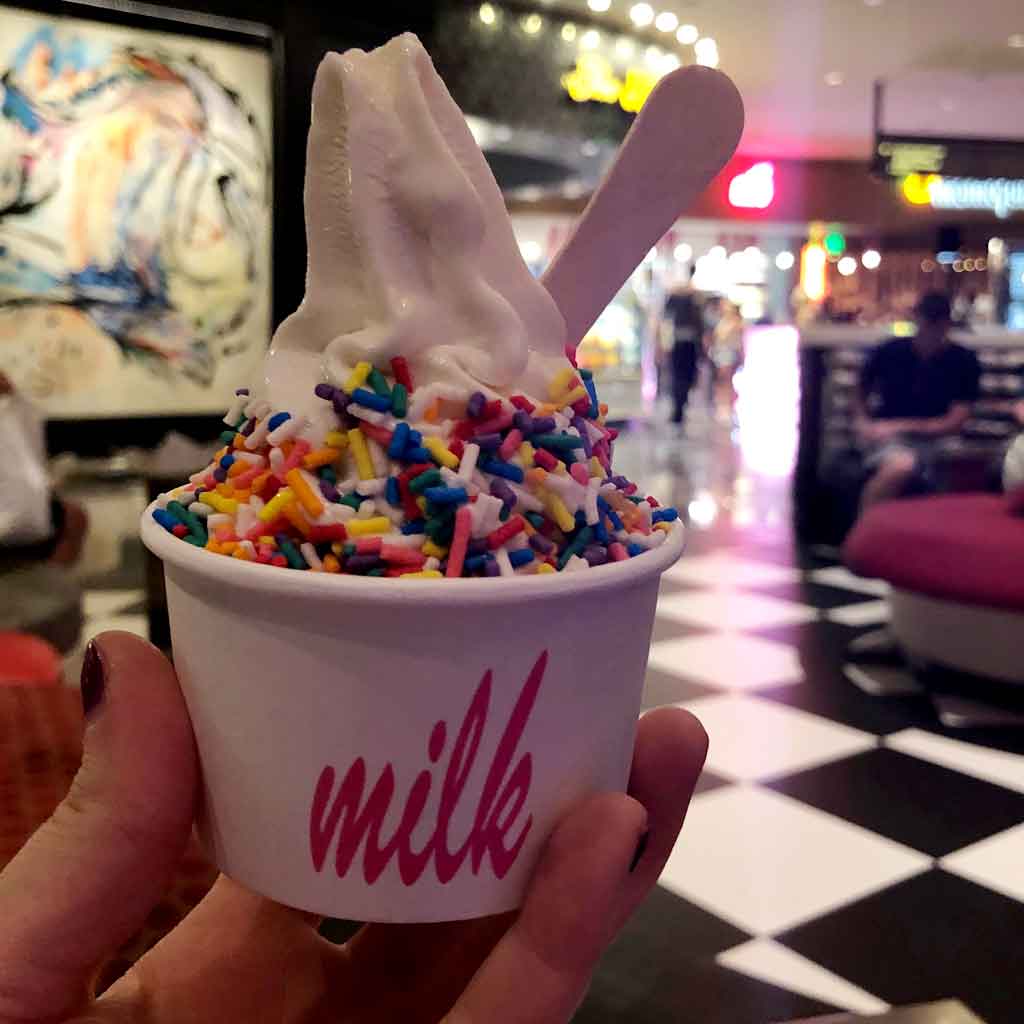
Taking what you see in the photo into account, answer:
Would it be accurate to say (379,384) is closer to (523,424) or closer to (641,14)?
(523,424)

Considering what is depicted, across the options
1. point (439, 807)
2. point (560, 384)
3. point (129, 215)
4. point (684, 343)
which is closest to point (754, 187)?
point (684, 343)

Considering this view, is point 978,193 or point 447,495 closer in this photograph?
point 447,495

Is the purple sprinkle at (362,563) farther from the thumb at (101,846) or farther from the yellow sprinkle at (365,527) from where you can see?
the thumb at (101,846)

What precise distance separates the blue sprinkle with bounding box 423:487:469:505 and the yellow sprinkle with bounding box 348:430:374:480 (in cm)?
5

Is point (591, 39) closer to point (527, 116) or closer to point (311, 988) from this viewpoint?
point (527, 116)

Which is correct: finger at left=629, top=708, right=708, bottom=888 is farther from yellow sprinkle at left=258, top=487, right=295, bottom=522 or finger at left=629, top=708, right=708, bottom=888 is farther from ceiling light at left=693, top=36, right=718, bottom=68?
ceiling light at left=693, top=36, right=718, bottom=68

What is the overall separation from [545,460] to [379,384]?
0.12 metres

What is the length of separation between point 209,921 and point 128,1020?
0.12 m

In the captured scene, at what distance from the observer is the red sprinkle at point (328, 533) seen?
0.64 metres

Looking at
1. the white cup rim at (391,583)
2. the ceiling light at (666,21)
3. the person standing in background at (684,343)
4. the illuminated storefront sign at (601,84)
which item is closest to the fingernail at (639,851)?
the white cup rim at (391,583)

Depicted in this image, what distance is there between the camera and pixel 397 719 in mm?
629

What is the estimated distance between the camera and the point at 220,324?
440 cm

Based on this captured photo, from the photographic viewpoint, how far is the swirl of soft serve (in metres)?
0.77

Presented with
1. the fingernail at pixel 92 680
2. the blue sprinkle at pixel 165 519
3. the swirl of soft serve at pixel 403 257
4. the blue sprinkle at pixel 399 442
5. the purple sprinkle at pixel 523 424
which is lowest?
the fingernail at pixel 92 680
